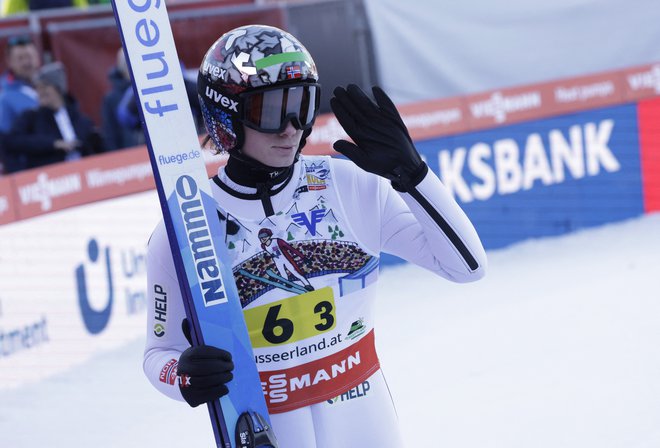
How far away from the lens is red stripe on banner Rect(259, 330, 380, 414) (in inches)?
114

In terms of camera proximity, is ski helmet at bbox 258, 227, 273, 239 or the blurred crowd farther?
the blurred crowd

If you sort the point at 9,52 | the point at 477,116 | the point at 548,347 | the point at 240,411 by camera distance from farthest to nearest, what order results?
the point at 477,116 → the point at 9,52 → the point at 548,347 → the point at 240,411

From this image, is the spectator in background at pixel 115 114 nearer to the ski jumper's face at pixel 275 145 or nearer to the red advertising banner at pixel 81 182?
the red advertising banner at pixel 81 182

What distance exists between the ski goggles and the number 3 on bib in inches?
17.7

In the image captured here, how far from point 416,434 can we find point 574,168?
15.0 ft

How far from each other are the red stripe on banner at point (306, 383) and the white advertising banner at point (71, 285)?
3812 mm

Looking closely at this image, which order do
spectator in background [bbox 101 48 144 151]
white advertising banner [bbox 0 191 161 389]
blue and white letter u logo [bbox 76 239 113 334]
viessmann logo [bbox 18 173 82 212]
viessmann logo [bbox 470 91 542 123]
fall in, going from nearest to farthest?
white advertising banner [bbox 0 191 161 389] < viessmann logo [bbox 18 173 82 212] < blue and white letter u logo [bbox 76 239 113 334] < spectator in background [bbox 101 48 144 151] < viessmann logo [bbox 470 91 542 123]

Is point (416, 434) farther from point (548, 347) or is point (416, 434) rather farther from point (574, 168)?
point (574, 168)

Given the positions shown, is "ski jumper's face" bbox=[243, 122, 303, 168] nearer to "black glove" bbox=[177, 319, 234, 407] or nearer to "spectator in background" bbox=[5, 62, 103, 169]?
"black glove" bbox=[177, 319, 234, 407]

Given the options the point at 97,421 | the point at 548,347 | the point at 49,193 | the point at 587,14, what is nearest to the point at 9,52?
the point at 49,193

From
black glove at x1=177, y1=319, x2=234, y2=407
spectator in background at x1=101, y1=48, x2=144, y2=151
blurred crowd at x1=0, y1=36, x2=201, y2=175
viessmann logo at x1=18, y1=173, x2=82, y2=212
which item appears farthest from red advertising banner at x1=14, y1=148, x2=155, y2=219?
black glove at x1=177, y1=319, x2=234, y2=407

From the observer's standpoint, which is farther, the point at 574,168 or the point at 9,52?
the point at 574,168

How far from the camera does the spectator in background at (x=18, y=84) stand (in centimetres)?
811

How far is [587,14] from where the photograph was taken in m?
11.1
